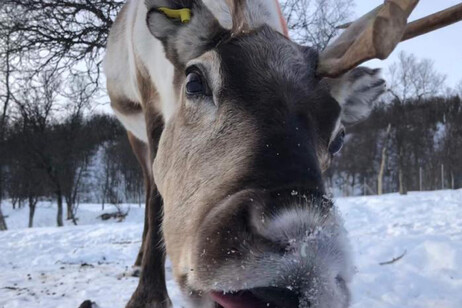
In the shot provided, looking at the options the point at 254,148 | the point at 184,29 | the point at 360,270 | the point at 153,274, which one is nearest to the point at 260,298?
the point at 254,148

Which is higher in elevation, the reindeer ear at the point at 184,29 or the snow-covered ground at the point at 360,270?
the reindeer ear at the point at 184,29

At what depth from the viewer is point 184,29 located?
272 cm

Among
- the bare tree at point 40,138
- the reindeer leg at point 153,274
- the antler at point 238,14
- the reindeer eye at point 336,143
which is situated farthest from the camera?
the bare tree at point 40,138

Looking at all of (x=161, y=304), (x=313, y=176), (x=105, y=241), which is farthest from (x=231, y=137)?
(x=105, y=241)

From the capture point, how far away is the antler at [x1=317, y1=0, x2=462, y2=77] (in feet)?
6.56

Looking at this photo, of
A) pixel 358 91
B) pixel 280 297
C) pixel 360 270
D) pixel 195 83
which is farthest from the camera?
pixel 360 270

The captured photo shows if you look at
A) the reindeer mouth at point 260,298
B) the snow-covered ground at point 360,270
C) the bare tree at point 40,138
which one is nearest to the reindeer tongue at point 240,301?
the reindeer mouth at point 260,298

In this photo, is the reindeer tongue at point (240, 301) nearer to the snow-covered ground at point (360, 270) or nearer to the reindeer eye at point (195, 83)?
the snow-covered ground at point (360, 270)

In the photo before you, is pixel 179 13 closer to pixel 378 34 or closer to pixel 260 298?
pixel 378 34

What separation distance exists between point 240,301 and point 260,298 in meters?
0.08

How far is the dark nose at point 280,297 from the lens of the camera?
157 centimetres

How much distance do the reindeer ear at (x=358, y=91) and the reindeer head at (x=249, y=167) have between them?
0.6 inches

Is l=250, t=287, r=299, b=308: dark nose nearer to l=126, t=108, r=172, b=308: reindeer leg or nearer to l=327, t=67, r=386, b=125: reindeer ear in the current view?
l=327, t=67, r=386, b=125: reindeer ear

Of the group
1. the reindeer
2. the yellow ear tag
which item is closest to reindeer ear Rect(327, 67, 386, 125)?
the reindeer
